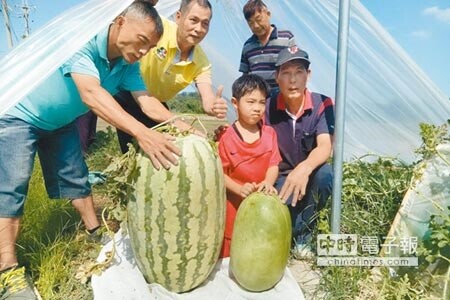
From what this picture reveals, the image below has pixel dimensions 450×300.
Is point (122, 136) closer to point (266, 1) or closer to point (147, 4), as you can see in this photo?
point (147, 4)

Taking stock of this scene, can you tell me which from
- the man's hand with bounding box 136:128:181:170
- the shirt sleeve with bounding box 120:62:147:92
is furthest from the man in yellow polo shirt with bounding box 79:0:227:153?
the man's hand with bounding box 136:128:181:170

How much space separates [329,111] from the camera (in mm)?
3410

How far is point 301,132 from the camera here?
3.38 meters

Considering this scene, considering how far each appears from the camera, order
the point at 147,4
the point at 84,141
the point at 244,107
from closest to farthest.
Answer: the point at 147,4 → the point at 244,107 → the point at 84,141

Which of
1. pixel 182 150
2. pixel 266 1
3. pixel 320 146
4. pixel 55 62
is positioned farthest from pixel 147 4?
pixel 266 1

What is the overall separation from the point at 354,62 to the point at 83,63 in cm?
217

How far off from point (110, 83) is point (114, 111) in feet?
1.94

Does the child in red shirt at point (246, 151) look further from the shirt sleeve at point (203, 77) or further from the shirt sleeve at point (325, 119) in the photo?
the shirt sleeve at point (203, 77)

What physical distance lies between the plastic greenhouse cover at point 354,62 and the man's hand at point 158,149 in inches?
24.8

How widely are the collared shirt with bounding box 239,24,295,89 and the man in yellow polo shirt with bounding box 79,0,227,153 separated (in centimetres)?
81

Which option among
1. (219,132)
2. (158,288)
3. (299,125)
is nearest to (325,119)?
(299,125)

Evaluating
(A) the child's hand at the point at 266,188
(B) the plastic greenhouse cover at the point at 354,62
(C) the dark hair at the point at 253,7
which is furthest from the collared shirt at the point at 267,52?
(A) the child's hand at the point at 266,188

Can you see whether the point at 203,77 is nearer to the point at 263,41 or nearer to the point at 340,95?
the point at 263,41

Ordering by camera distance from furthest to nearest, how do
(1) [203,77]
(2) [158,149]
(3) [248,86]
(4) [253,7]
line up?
(4) [253,7] → (1) [203,77] → (3) [248,86] → (2) [158,149]
